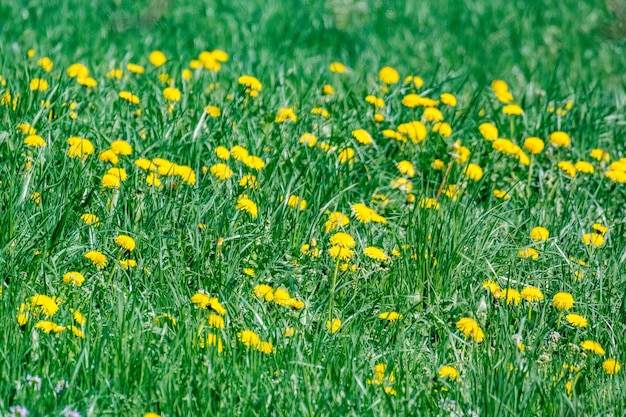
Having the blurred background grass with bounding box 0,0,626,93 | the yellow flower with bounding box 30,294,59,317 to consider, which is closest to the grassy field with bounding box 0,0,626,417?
the yellow flower with bounding box 30,294,59,317

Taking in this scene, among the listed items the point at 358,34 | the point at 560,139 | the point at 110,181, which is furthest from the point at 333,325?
the point at 358,34

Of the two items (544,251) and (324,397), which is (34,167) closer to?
(324,397)

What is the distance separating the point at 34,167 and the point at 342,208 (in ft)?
3.62

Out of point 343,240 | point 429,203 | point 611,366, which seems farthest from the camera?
point 429,203

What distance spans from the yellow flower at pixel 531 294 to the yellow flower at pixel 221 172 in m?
1.15

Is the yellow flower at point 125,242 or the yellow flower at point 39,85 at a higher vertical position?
the yellow flower at point 39,85

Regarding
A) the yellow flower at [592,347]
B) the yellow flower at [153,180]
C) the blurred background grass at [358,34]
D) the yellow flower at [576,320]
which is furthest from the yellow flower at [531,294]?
the blurred background grass at [358,34]

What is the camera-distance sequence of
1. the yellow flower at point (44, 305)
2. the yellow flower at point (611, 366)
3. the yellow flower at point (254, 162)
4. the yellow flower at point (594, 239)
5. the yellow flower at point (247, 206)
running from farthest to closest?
the yellow flower at point (254, 162), the yellow flower at point (594, 239), the yellow flower at point (247, 206), the yellow flower at point (611, 366), the yellow flower at point (44, 305)

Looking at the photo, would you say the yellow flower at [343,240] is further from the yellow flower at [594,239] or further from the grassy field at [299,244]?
the yellow flower at [594,239]

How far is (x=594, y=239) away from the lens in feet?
11.1

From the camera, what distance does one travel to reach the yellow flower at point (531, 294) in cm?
297

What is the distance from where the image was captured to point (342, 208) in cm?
347

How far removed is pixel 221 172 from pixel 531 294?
47.5 inches

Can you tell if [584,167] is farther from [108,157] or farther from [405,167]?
[108,157]
